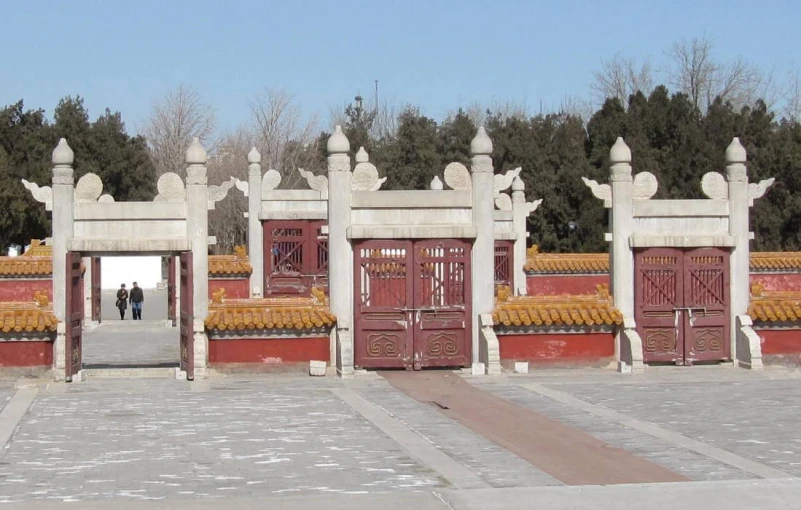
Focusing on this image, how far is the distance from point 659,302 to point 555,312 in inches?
70.3

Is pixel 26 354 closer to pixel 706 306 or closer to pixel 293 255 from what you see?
pixel 706 306

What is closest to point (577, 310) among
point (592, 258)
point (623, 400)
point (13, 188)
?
point (623, 400)

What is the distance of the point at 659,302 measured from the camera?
68.4 feet

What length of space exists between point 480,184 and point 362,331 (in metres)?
2.84

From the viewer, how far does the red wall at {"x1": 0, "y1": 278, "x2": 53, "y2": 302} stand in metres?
32.7

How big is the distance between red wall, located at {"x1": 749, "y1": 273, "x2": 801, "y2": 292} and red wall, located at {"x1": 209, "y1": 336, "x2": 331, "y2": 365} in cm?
1770

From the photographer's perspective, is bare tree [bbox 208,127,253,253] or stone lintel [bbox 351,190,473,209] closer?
stone lintel [bbox 351,190,473,209]

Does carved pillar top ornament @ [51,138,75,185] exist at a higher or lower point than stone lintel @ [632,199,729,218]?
higher

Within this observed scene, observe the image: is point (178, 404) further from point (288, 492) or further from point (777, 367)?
point (777, 367)

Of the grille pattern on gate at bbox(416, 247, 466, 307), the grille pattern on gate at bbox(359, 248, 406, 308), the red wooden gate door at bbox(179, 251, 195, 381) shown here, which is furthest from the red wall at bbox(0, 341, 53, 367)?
the grille pattern on gate at bbox(416, 247, 466, 307)

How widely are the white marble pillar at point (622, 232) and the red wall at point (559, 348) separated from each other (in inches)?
24.9

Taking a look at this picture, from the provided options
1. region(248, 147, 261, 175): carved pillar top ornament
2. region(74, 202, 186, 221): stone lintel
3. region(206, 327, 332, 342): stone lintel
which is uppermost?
region(248, 147, 261, 175): carved pillar top ornament

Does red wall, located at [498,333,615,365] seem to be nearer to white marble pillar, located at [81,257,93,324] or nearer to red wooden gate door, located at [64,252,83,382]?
red wooden gate door, located at [64,252,83,382]

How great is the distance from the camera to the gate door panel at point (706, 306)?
819 inches
